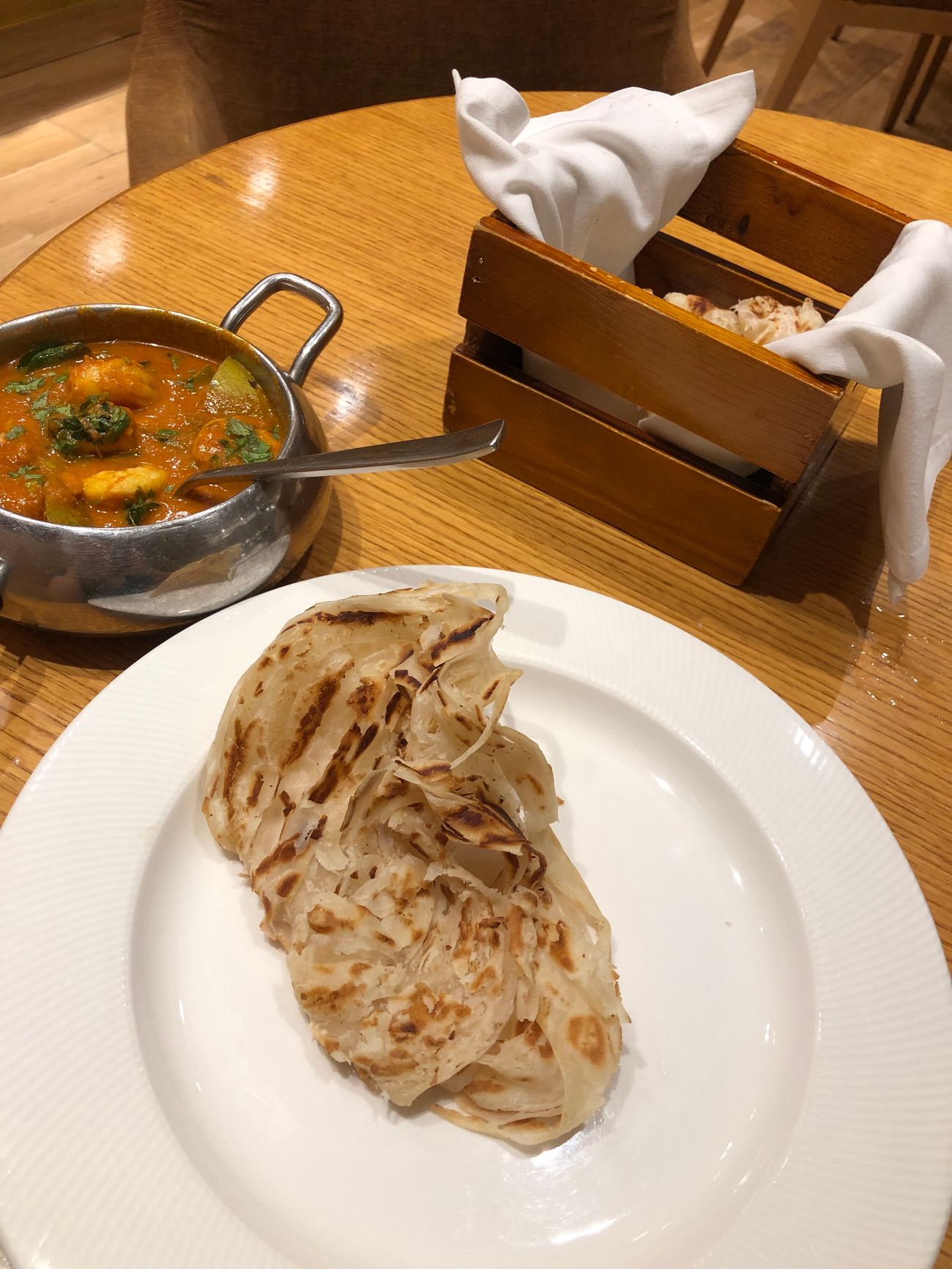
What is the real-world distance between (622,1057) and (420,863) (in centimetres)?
26

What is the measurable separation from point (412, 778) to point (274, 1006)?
246 mm

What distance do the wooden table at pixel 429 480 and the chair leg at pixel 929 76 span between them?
3.63 m

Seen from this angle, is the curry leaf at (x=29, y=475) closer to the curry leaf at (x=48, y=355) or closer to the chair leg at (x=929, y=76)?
the curry leaf at (x=48, y=355)

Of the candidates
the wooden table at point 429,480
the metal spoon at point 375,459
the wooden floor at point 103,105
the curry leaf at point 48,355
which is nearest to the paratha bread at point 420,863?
the metal spoon at point 375,459

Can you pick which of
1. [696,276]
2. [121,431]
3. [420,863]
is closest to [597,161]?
[696,276]

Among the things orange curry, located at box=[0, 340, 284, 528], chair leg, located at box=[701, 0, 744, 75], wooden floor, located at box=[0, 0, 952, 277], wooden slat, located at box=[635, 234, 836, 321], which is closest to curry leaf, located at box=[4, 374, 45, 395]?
orange curry, located at box=[0, 340, 284, 528]

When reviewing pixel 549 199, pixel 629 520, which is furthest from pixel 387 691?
pixel 549 199

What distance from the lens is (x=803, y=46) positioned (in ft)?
13.1

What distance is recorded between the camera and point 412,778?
880mm

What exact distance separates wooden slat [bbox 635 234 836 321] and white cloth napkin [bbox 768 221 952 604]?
0.66ft

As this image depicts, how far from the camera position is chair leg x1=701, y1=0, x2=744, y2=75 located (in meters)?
4.60

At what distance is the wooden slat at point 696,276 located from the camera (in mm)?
1405

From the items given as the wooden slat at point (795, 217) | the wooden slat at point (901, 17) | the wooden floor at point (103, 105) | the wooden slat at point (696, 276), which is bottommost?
the wooden floor at point (103, 105)

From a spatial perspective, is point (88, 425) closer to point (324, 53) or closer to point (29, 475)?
point (29, 475)
